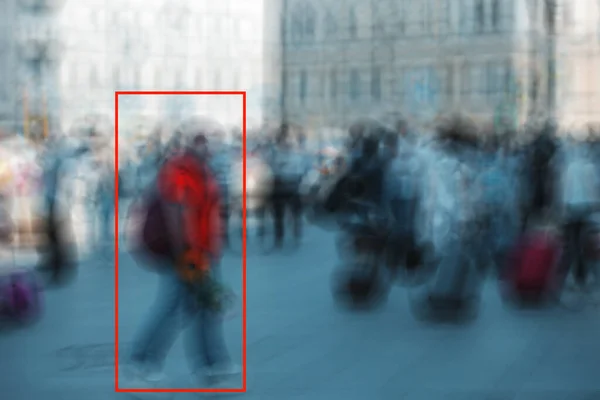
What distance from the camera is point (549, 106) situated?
136 ft

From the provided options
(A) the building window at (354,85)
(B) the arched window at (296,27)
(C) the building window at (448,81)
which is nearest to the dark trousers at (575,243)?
(C) the building window at (448,81)

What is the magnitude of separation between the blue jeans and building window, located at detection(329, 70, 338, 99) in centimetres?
6158

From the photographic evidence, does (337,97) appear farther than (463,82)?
Yes

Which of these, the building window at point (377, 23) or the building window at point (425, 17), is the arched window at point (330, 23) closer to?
the building window at point (377, 23)

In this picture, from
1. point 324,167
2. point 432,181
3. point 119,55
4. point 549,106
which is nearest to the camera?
point 432,181

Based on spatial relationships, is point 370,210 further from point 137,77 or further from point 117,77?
point 137,77

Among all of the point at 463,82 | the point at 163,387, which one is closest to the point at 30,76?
the point at 463,82

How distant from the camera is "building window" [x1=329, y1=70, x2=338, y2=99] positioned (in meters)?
69.1

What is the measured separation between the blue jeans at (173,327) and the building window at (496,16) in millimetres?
56225

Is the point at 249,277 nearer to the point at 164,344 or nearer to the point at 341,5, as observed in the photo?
the point at 164,344

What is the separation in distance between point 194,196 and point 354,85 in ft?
202

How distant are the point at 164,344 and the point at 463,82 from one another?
5778cm

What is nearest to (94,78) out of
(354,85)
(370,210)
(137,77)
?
(137,77)

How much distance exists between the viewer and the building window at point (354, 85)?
67.9 metres
